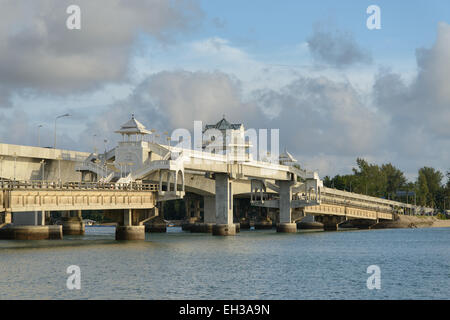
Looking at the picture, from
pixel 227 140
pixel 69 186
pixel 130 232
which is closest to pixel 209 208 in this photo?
pixel 227 140

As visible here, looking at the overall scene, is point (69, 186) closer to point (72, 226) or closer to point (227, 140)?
point (72, 226)

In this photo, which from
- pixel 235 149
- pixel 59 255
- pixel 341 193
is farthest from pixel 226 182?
pixel 341 193

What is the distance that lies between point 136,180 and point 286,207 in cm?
5281

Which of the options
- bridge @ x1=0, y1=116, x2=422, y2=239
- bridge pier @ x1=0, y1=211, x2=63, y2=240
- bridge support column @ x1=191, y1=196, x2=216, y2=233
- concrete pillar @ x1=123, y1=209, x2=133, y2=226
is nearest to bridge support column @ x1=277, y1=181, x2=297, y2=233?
bridge @ x1=0, y1=116, x2=422, y2=239

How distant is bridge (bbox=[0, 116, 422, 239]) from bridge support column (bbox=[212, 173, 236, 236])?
0.17 m

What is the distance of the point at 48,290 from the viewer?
1841 inches

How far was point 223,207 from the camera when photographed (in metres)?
122

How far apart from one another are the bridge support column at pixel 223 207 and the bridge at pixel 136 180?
0.17m

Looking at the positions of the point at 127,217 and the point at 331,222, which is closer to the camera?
the point at 127,217

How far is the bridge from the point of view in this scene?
271 ft

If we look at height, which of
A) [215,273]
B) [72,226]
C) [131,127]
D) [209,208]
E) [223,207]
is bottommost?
[215,273]

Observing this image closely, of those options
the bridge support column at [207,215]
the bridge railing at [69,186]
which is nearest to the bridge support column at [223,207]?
the bridge railing at [69,186]

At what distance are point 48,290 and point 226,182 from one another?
76.9 metres
